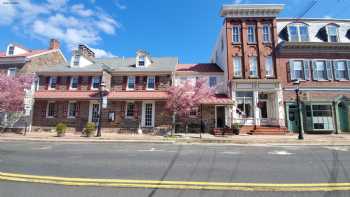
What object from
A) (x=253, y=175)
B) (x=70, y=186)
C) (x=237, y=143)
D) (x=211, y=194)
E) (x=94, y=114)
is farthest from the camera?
(x=94, y=114)

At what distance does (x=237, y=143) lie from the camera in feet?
47.1

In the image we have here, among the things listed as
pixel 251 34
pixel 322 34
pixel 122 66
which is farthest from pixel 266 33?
pixel 122 66

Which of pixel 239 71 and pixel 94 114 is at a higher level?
pixel 239 71

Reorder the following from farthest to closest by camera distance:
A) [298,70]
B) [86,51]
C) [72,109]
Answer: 1. [86,51]
2. [72,109]
3. [298,70]

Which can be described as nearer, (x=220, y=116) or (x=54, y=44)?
(x=220, y=116)

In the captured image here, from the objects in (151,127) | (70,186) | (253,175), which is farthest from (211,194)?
(151,127)

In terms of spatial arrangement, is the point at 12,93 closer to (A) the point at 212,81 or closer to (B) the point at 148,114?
(B) the point at 148,114

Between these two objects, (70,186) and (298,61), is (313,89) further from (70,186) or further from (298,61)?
(70,186)

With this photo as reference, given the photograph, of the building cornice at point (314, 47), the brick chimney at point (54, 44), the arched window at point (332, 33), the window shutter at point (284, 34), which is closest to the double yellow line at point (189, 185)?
the building cornice at point (314, 47)

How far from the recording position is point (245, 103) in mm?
21562

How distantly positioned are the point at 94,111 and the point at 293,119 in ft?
67.4

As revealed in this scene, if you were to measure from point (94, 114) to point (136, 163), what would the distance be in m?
16.1

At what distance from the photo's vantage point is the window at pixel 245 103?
21453 millimetres

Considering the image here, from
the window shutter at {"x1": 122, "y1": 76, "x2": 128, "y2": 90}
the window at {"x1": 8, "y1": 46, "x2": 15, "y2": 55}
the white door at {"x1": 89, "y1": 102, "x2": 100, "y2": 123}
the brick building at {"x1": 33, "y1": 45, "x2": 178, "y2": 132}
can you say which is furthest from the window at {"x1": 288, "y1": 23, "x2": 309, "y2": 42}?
the window at {"x1": 8, "y1": 46, "x2": 15, "y2": 55}
